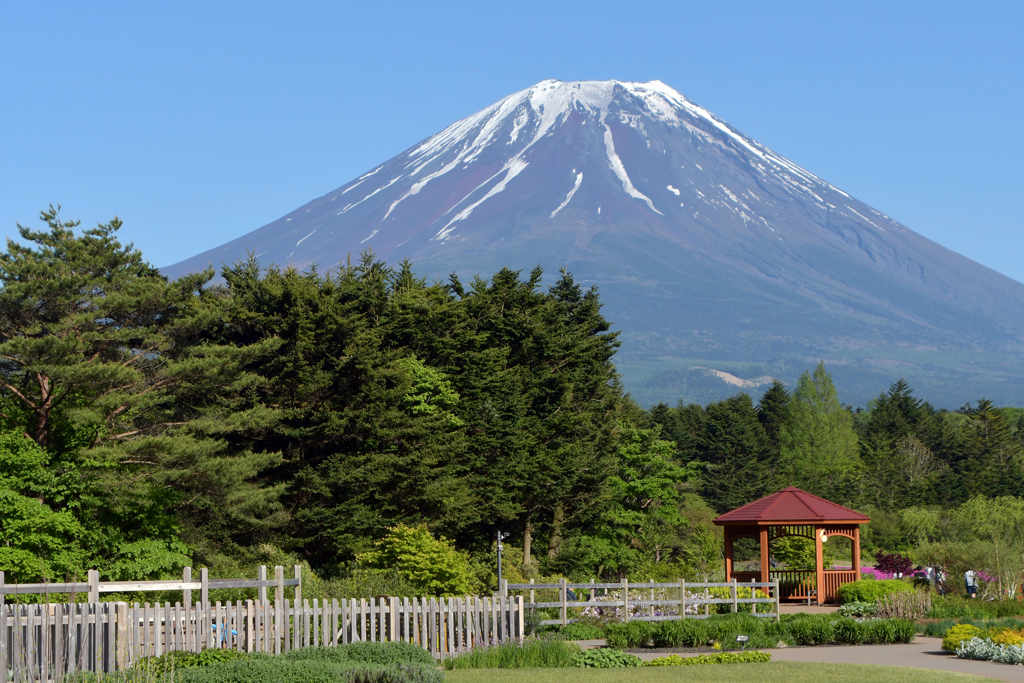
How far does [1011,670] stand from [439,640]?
944cm

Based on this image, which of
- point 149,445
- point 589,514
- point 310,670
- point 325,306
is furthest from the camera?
point 589,514

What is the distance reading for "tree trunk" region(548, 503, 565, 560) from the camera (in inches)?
1843

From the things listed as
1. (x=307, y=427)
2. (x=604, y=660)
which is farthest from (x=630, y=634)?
(x=307, y=427)

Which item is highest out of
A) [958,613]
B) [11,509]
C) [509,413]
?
[509,413]

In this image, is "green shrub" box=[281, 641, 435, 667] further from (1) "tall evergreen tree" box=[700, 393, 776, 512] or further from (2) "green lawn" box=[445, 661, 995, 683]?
(1) "tall evergreen tree" box=[700, 393, 776, 512]

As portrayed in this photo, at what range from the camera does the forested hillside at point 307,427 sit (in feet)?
92.2

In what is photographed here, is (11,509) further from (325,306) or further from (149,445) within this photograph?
(325,306)

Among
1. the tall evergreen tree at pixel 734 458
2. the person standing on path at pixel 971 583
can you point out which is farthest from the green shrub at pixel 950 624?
the tall evergreen tree at pixel 734 458

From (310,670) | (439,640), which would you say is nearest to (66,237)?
(439,640)

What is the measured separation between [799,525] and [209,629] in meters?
23.2

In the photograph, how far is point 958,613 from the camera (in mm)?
26078

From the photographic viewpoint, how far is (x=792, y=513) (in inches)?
1377

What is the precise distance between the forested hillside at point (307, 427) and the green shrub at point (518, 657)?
637 centimetres

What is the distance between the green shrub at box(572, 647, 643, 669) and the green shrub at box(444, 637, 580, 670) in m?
0.15
